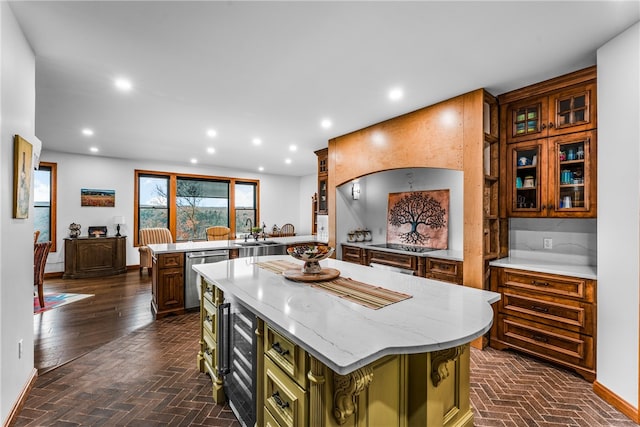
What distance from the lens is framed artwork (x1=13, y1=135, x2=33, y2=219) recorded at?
6.55ft

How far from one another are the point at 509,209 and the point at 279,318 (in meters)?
2.90

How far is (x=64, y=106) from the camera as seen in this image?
3.47 meters

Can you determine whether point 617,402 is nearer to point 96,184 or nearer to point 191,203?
point 191,203

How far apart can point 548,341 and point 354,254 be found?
2513mm

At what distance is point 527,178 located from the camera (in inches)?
119

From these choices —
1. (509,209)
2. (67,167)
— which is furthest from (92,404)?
(67,167)

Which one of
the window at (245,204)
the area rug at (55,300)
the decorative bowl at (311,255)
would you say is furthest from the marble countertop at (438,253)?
the window at (245,204)

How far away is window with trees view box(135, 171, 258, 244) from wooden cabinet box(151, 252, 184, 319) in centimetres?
255

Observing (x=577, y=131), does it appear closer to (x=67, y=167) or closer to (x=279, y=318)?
(x=279, y=318)

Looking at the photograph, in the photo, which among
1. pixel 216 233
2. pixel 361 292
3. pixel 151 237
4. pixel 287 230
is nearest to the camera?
pixel 361 292

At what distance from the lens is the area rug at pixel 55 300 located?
412 cm

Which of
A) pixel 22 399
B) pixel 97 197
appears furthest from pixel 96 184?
pixel 22 399

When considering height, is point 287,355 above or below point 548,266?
below

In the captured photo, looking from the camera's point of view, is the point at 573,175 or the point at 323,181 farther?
the point at 323,181
